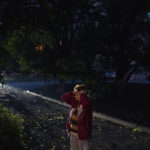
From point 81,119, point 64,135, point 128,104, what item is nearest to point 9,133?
point 81,119

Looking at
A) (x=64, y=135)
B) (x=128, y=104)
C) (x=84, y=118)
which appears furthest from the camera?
(x=128, y=104)

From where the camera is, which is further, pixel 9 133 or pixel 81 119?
pixel 9 133

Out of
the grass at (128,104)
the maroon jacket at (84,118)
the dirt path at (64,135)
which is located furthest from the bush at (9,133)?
the grass at (128,104)

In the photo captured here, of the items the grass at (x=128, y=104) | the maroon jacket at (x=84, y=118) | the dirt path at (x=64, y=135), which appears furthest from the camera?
the grass at (x=128, y=104)

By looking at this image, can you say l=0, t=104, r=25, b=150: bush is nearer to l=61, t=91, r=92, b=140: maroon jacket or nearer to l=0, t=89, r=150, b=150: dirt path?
l=0, t=89, r=150, b=150: dirt path

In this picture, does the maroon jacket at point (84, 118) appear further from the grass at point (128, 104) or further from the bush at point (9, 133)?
the grass at point (128, 104)

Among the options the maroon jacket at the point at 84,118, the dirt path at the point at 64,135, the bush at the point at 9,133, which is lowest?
the dirt path at the point at 64,135

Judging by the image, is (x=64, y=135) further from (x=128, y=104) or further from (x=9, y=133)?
(x=128, y=104)

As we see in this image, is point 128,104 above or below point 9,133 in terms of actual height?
below

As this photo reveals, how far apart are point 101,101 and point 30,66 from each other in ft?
17.5

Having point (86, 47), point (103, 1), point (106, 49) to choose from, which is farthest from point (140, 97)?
point (103, 1)

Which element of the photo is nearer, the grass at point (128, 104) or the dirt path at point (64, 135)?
the dirt path at point (64, 135)

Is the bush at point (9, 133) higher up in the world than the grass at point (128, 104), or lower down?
higher up

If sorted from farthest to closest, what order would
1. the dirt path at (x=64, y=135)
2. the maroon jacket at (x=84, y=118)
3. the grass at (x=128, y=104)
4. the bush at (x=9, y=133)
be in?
the grass at (x=128, y=104) < the dirt path at (x=64, y=135) < the bush at (x=9, y=133) < the maroon jacket at (x=84, y=118)
